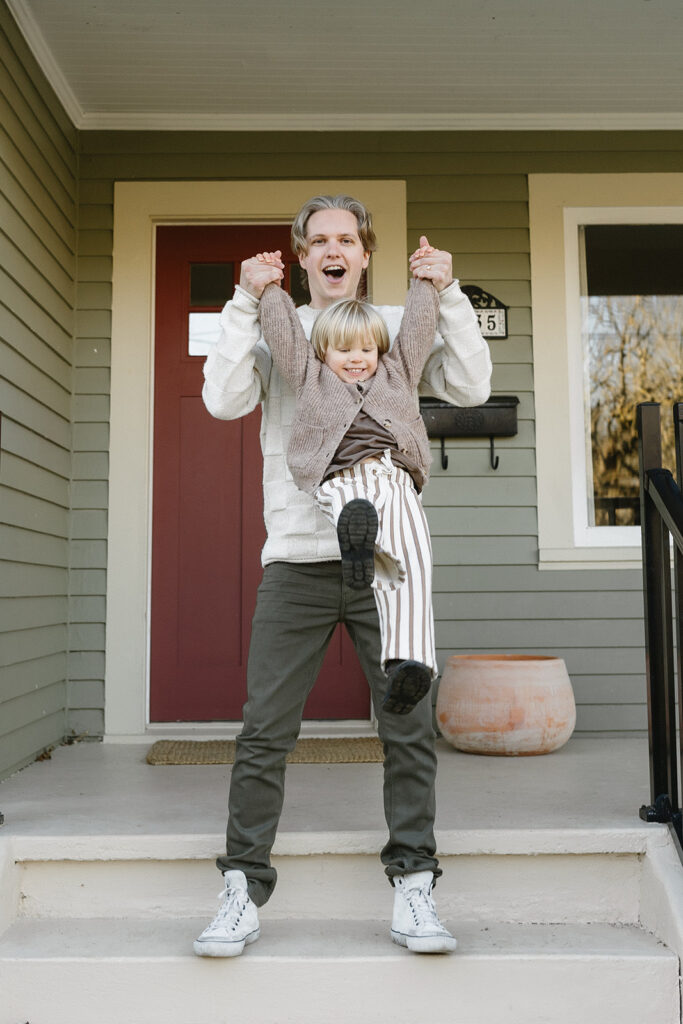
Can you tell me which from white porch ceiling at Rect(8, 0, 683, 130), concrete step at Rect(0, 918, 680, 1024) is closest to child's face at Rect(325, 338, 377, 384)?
concrete step at Rect(0, 918, 680, 1024)

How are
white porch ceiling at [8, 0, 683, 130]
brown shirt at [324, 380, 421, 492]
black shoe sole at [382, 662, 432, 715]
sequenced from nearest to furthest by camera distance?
black shoe sole at [382, 662, 432, 715] → brown shirt at [324, 380, 421, 492] → white porch ceiling at [8, 0, 683, 130]

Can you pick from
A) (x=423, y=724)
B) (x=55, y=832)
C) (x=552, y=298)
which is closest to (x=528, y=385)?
(x=552, y=298)

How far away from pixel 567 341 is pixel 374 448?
2220 mm

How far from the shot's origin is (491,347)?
3.82m

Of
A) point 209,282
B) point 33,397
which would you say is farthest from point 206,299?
point 33,397

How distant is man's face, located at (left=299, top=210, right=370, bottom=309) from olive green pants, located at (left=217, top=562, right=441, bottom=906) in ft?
1.98

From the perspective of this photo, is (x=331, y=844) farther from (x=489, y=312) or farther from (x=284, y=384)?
(x=489, y=312)

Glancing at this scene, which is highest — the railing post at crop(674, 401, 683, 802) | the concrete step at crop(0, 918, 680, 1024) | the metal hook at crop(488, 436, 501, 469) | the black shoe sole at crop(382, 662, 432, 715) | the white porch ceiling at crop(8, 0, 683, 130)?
the white porch ceiling at crop(8, 0, 683, 130)

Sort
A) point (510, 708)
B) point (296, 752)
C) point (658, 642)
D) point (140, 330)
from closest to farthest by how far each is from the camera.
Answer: point (658, 642) → point (510, 708) → point (296, 752) → point (140, 330)

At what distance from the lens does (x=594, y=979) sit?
1.96 meters

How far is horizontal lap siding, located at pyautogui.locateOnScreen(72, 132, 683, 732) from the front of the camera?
12.2 ft

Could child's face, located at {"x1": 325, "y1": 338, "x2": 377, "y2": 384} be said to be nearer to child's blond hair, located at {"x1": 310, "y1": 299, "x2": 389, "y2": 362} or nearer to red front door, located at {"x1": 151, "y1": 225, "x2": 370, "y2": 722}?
child's blond hair, located at {"x1": 310, "y1": 299, "x2": 389, "y2": 362}

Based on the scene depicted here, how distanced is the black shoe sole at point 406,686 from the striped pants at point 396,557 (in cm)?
3

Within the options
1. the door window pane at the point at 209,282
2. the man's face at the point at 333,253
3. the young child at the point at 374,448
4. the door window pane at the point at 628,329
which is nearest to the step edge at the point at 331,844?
the young child at the point at 374,448
